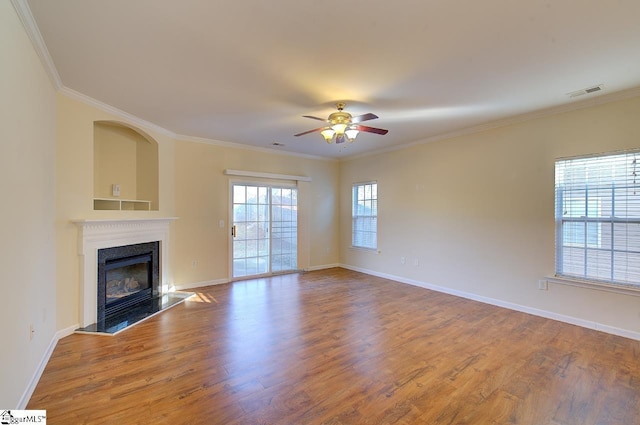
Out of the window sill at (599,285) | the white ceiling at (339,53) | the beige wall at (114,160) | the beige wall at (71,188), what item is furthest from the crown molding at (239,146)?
the window sill at (599,285)

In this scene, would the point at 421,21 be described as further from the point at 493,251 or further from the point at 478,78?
the point at 493,251

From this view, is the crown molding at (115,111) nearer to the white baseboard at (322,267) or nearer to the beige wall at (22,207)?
the beige wall at (22,207)

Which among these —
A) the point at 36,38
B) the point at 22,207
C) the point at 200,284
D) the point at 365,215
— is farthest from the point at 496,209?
the point at 36,38

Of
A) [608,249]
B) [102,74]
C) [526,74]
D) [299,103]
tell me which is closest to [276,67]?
[299,103]

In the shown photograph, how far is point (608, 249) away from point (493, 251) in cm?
122

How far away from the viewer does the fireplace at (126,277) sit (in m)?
3.60

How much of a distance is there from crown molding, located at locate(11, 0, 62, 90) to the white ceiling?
0.05 m

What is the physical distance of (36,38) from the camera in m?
2.10

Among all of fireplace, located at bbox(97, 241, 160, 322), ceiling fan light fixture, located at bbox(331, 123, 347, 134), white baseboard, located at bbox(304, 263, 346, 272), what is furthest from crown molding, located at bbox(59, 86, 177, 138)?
white baseboard, located at bbox(304, 263, 346, 272)

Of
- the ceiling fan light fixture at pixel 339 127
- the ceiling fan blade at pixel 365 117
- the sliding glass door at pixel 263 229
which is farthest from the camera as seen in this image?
the sliding glass door at pixel 263 229

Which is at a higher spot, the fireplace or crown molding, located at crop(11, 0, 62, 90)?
crown molding, located at crop(11, 0, 62, 90)

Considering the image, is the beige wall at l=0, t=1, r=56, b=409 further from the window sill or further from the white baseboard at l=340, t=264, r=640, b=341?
the window sill

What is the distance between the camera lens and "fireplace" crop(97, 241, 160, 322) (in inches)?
142

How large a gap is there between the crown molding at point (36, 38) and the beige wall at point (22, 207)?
0.04 metres
